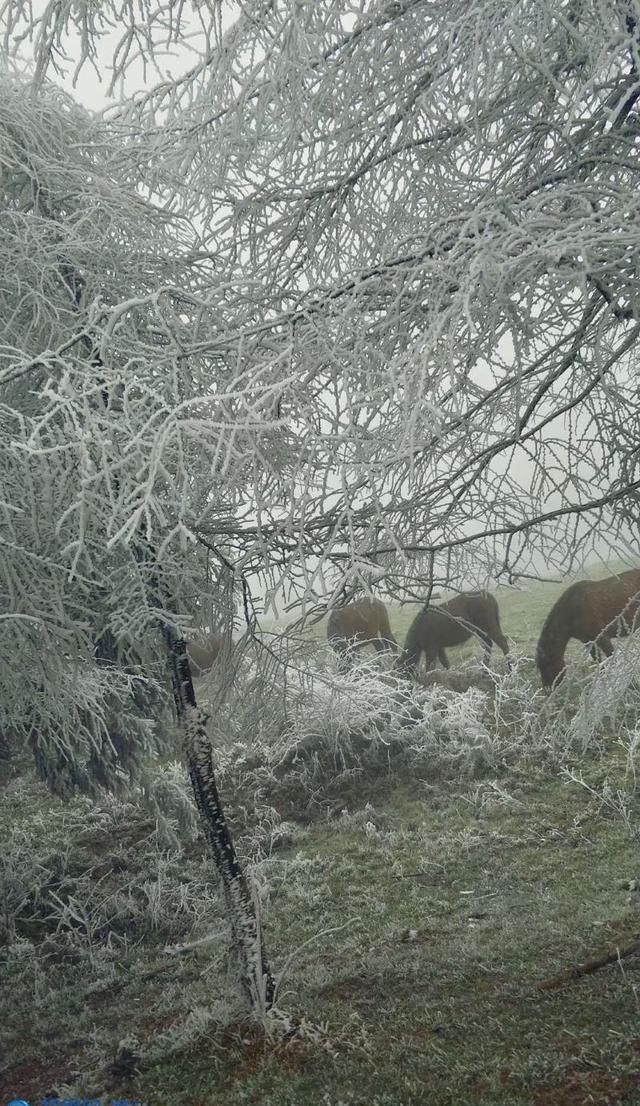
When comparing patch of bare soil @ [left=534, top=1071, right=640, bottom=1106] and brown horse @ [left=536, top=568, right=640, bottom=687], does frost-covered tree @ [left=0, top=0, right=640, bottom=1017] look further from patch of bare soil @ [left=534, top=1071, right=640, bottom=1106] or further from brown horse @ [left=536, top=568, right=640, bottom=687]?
brown horse @ [left=536, top=568, right=640, bottom=687]

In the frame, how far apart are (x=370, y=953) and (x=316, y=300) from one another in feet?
17.4

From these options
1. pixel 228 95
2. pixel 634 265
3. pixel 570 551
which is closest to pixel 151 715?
pixel 570 551

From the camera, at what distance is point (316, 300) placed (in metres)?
3.47

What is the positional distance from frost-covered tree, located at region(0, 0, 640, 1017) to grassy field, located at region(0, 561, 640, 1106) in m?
1.94

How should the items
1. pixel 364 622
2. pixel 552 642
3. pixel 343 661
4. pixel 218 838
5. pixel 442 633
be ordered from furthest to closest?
pixel 364 622, pixel 442 633, pixel 552 642, pixel 343 661, pixel 218 838

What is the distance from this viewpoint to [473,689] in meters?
11.3

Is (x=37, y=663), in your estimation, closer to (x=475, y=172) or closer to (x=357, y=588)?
(x=357, y=588)

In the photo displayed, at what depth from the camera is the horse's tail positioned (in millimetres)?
11438

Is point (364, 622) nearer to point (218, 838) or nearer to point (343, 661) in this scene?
point (343, 661)

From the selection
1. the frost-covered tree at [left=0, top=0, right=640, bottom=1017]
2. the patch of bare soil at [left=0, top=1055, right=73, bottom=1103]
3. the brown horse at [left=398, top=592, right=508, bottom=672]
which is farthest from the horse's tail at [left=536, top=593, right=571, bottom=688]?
the patch of bare soil at [left=0, top=1055, right=73, bottom=1103]

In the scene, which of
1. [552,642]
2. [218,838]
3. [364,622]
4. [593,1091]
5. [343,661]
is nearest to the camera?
[593,1091]

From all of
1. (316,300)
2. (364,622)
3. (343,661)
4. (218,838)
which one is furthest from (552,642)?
(316,300)

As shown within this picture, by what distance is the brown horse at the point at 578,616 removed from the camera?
11203 mm

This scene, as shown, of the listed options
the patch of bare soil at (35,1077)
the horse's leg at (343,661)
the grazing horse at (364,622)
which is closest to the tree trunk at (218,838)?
the patch of bare soil at (35,1077)
